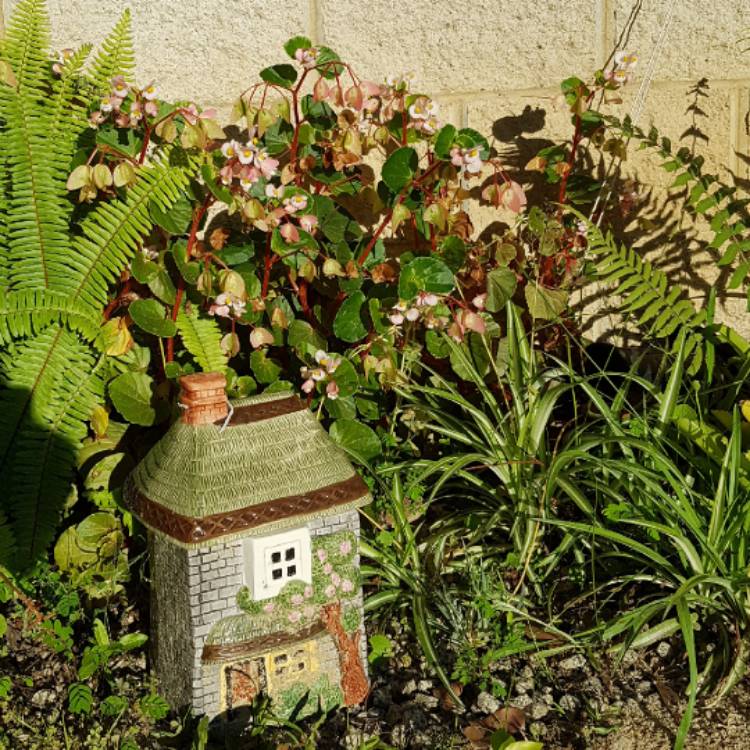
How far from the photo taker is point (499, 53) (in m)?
3.82

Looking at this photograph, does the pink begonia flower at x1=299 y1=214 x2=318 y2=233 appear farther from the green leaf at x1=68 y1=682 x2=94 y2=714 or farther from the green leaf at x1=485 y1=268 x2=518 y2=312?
the green leaf at x1=68 y1=682 x2=94 y2=714

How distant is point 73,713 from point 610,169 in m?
2.74

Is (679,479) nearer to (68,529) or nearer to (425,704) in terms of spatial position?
(425,704)

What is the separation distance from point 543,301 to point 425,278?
63 cm

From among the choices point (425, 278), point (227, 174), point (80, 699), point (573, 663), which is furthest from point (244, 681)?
point (227, 174)

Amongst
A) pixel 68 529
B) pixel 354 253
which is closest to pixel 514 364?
pixel 354 253

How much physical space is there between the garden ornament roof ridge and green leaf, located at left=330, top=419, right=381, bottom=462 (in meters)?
0.66

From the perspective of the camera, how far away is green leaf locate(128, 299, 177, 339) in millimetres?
3062

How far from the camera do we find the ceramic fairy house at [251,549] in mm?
2318

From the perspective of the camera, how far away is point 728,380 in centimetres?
370

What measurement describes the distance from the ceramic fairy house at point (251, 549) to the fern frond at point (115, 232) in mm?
799

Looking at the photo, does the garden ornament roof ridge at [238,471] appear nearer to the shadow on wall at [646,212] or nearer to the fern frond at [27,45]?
the fern frond at [27,45]

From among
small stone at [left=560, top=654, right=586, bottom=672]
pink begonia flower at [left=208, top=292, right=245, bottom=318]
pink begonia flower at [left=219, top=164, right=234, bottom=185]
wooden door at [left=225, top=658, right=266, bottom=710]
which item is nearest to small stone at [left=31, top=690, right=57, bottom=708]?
wooden door at [left=225, top=658, right=266, bottom=710]

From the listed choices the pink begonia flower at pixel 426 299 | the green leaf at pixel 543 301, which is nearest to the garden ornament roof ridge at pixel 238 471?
the pink begonia flower at pixel 426 299
